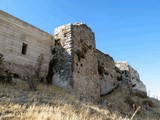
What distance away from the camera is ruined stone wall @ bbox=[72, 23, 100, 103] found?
46.5 ft

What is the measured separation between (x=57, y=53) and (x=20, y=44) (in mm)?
2686

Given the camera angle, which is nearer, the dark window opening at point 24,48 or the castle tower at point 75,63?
the dark window opening at point 24,48

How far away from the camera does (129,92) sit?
20.2 meters

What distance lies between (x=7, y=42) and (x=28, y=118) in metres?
7.47

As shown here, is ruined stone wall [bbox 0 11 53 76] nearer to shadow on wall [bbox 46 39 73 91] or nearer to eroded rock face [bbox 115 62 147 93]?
shadow on wall [bbox 46 39 73 91]

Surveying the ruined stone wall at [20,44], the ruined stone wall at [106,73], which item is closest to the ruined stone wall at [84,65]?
the ruined stone wall at [20,44]

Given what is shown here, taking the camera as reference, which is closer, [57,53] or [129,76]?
[57,53]

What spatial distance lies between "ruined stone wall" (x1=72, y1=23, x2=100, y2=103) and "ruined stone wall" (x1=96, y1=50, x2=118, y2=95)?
2775 millimetres

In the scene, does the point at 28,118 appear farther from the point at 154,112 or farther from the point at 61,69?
the point at 154,112

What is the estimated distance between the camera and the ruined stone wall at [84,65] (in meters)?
14.2

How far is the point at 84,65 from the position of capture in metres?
15.1

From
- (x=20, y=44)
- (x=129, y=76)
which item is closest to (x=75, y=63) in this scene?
(x=20, y=44)

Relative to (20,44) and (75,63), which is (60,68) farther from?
(20,44)

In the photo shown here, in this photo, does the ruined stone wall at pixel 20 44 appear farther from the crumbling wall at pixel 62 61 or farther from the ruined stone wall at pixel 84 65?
the ruined stone wall at pixel 84 65
